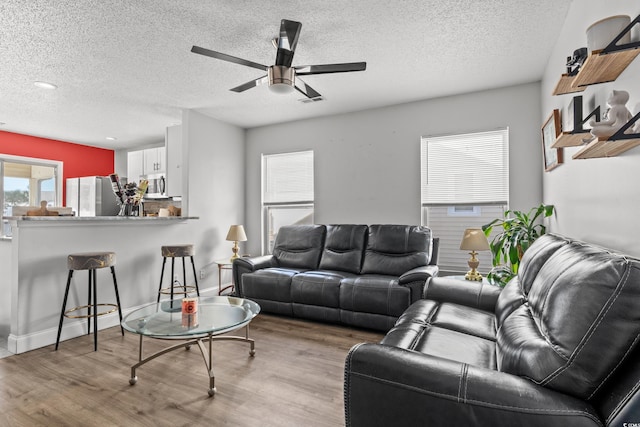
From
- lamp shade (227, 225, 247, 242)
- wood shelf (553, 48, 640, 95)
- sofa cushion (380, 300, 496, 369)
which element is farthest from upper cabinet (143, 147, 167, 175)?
wood shelf (553, 48, 640, 95)

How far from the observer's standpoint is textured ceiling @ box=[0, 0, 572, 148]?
7.70 feet

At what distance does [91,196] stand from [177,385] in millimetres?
5076

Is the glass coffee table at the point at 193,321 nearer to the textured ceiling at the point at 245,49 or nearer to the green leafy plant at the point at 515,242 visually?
the textured ceiling at the point at 245,49

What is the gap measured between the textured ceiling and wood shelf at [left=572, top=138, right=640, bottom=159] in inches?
50.1

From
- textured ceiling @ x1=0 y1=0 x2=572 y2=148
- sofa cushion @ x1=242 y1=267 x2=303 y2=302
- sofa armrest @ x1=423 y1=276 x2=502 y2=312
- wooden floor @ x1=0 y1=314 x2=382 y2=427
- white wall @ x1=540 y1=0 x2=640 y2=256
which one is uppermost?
textured ceiling @ x1=0 y1=0 x2=572 y2=148

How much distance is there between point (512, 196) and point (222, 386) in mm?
3473

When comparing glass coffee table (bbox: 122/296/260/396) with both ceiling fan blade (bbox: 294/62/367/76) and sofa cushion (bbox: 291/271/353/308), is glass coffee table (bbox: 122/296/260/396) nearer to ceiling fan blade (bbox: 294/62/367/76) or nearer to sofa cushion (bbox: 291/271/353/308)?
sofa cushion (bbox: 291/271/353/308)

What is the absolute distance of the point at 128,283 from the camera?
382cm

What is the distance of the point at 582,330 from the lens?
1043 mm

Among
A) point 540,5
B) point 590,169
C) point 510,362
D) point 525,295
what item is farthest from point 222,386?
point 540,5

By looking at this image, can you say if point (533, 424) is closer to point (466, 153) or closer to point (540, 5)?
point (540, 5)

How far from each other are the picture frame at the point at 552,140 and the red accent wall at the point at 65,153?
24.5 feet

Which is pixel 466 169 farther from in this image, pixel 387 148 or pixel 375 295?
pixel 375 295

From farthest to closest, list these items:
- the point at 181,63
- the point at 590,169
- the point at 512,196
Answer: the point at 512,196, the point at 181,63, the point at 590,169
